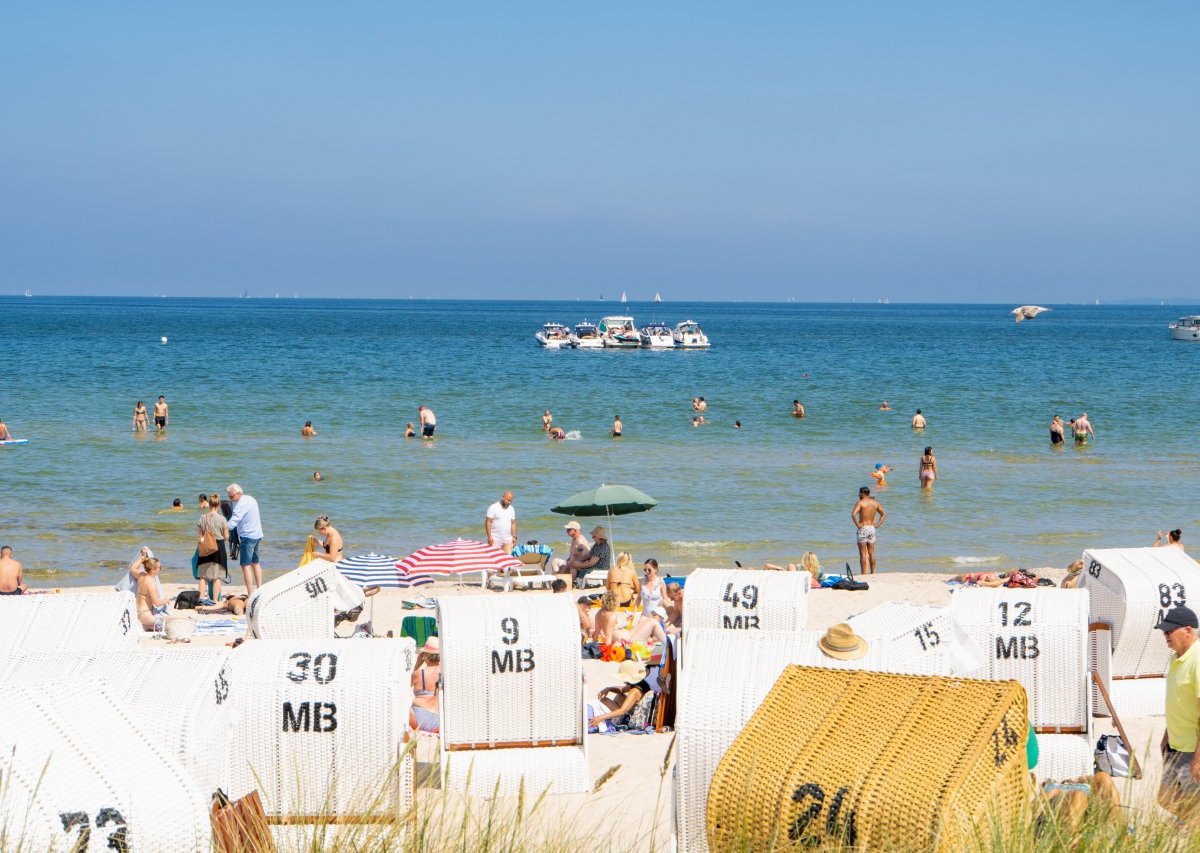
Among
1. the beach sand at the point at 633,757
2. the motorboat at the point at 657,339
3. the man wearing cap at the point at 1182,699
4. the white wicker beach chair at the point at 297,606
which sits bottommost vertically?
the beach sand at the point at 633,757

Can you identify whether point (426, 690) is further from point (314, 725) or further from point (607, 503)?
point (607, 503)

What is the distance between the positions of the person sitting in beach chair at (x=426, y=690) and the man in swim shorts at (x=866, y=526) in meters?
8.55

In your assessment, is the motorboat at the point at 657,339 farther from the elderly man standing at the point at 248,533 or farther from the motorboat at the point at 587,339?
the elderly man standing at the point at 248,533

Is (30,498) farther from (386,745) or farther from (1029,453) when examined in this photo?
(1029,453)

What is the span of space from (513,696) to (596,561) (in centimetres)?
791

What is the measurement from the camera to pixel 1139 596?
9.73 metres

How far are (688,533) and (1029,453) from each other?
47.8 feet

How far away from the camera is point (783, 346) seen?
9488 cm

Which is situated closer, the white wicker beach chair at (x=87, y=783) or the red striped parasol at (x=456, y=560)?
the white wicker beach chair at (x=87, y=783)

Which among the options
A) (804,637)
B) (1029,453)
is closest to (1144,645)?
(804,637)

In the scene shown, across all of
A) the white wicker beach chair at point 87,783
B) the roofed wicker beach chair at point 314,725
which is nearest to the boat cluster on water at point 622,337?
the roofed wicker beach chair at point 314,725

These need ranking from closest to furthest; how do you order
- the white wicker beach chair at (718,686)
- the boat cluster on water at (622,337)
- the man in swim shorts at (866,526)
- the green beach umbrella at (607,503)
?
1. the white wicker beach chair at (718,686)
2. the green beach umbrella at (607,503)
3. the man in swim shorts at (866,526)
4. the boat cluster on water at (622,337)

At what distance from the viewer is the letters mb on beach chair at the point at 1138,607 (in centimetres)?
971

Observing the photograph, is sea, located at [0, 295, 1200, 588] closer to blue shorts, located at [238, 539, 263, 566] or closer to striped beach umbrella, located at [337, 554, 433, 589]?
blue shorts, located at [238, 539, 263, 566]
